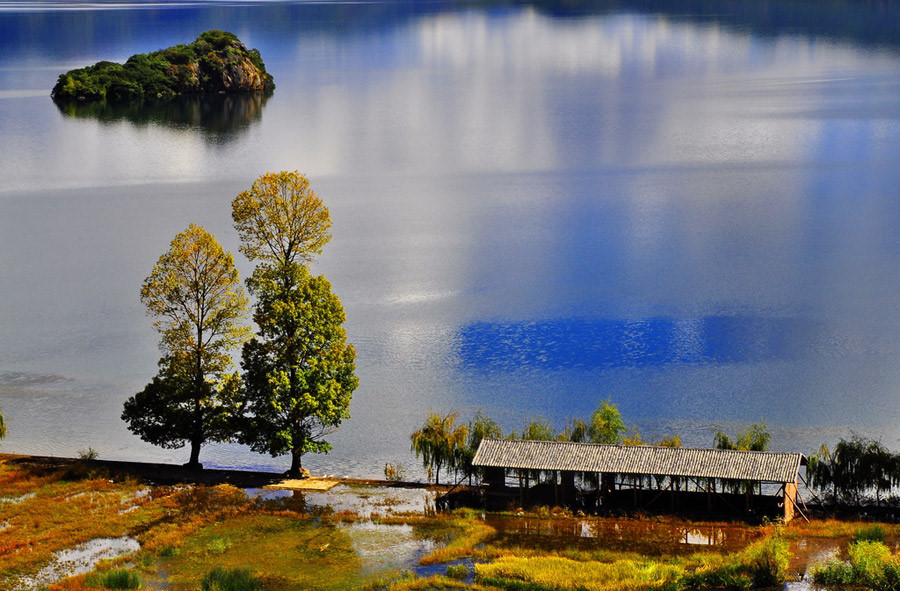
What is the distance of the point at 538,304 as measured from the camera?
2729 inches

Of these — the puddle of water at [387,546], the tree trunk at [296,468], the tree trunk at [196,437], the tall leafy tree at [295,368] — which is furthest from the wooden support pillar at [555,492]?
the tree trunk at [196,437]

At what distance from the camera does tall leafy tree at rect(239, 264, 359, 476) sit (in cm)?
A: 4366

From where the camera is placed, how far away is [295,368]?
4459cm

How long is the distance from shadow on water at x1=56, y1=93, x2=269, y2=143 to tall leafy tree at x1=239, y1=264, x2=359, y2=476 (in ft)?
296

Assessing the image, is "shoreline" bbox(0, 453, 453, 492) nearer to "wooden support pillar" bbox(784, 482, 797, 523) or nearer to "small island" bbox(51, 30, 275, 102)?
"wooden support pillar" bbox(784, 482, 797, 523)

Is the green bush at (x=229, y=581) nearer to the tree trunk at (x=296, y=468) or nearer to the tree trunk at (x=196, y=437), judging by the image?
the tree trunk at (x=296, y=468)

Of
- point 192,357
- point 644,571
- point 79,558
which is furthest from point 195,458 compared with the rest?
point 644,571

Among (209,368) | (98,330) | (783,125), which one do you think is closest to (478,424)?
(209,368)

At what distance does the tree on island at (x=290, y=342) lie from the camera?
1721 inches

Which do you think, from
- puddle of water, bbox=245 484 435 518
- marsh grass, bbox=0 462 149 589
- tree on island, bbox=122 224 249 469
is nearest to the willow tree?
puddle of water, bbox=245 484 435 518

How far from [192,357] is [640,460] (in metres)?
17.1

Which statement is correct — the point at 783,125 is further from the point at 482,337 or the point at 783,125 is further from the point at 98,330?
the point at 98,330

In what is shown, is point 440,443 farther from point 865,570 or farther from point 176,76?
point 176,76

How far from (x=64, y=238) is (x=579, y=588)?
207 feet
